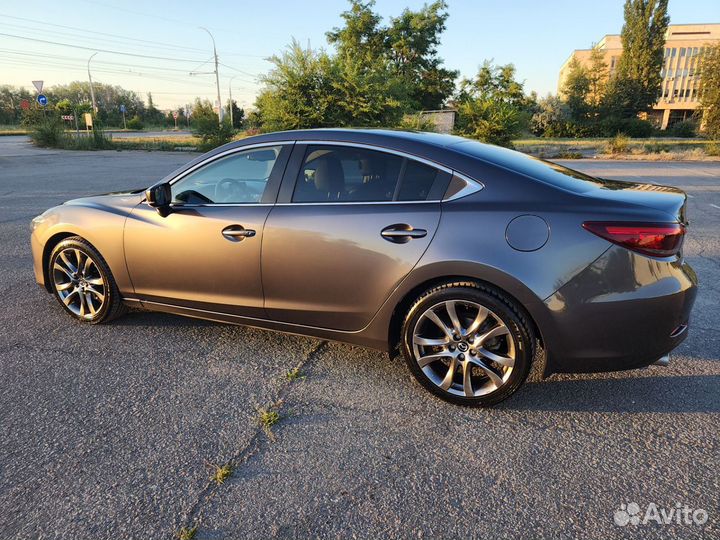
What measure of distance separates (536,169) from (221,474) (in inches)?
96.1

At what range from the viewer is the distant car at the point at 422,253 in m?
2.50

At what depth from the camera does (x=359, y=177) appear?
307 centimetres

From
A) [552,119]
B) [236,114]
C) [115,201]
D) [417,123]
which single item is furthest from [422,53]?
[115,201]

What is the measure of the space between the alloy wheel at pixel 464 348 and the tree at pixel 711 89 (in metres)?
32.1

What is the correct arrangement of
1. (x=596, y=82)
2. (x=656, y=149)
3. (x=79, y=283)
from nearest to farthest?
(x=79, y=283), (x=656, y=149), (x=596, y=82)

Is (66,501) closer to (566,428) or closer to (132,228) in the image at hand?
(132,228)

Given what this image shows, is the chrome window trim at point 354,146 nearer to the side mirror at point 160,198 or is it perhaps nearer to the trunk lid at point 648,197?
the side mirror at point 160,198

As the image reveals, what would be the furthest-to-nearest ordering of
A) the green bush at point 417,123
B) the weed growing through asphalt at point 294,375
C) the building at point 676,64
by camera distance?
the building at point 676,64
the green bush at point 417,123
the weed growing through asphalt at point 294,375

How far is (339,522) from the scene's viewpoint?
2.02 metres

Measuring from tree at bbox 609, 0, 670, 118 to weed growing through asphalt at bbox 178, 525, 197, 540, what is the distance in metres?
63.6

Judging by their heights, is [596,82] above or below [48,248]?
above

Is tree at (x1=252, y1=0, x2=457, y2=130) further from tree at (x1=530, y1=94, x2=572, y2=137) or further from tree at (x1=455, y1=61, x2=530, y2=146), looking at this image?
tree at (x1=530, y1=94, x2=572, y2=137)

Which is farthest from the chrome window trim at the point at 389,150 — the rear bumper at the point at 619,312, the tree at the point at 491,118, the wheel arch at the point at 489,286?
the tree at the point at 491,118

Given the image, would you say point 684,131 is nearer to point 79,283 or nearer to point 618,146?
point 618,146
